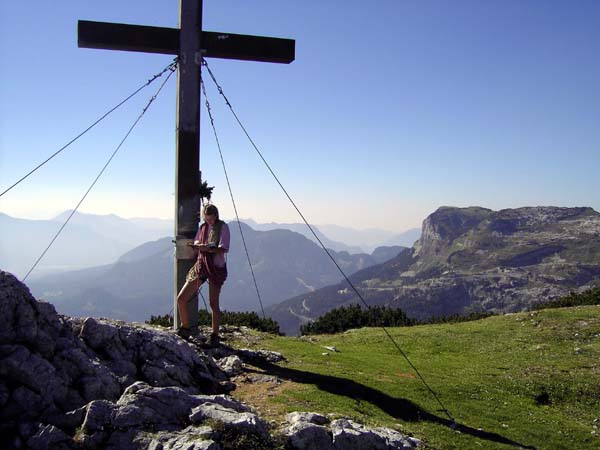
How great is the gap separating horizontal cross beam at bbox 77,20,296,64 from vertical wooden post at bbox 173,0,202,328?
0.29 meters

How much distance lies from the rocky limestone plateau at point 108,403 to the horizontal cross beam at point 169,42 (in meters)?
6.81

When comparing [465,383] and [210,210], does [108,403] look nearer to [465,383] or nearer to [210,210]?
[210,210]

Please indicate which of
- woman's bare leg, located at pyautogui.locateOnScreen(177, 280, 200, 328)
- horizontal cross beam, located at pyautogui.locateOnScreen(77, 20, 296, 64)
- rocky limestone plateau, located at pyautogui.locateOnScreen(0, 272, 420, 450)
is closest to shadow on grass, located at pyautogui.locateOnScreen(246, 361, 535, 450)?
rocky limestone plateau, located at pyautogui.locateOnScreen(0, 272, 420, 450)

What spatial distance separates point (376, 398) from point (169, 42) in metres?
9.97

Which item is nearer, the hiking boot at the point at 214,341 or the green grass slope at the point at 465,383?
the green grass slope at the point at 465,383

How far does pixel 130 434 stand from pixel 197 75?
28.8 feet

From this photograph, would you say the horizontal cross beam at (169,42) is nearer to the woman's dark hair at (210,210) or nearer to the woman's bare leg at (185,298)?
the woman's dark hair at (210,210)

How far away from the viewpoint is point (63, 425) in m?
6.46

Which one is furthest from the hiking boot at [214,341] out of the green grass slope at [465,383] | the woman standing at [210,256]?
the green grass slope at [465,383]

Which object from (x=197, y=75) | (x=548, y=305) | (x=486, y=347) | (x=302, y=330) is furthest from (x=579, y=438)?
(x=548, y=305)

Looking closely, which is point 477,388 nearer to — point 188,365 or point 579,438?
point 579,438

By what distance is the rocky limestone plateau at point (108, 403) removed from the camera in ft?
20.7

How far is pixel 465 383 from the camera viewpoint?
517 inches

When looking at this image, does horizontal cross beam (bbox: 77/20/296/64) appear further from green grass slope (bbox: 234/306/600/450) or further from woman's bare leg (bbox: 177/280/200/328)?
green grass slope (bbox: 234/306/600/450)
